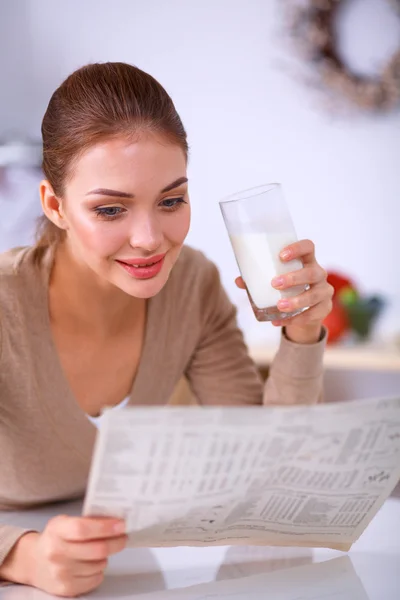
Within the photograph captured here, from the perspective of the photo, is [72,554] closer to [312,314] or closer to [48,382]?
[48,382]

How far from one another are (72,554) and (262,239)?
49 cm

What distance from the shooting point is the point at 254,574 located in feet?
2.88

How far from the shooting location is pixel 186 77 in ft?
9.63

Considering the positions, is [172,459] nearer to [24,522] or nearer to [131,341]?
[24,522]

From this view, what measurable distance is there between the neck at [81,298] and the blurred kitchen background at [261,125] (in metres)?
1.38

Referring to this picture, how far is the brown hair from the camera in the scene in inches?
42.0

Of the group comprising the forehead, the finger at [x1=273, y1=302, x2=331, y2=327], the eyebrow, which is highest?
the forehead

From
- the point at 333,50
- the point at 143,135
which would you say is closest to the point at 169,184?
the point at 143,135

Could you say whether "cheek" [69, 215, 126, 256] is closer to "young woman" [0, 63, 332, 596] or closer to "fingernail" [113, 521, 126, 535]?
"young woman" [0, 63, 332, 596]

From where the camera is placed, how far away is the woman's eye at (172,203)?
1071mm

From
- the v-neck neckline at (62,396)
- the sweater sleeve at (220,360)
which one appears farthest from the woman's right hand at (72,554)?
the sweater sleeve at (220,360)

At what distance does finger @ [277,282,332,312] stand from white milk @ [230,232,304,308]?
11 millimetres

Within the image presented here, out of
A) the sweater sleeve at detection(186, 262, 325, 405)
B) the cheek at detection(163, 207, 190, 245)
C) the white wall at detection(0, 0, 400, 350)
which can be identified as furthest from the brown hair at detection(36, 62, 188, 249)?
the white wall at detection(0, 0, 400, 350)

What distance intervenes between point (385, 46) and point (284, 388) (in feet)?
5.94
